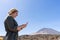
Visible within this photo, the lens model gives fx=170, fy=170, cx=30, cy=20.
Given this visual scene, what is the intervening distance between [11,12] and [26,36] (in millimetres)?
2961

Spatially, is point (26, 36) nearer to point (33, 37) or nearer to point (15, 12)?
point (33, 37)

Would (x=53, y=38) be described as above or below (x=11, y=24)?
above

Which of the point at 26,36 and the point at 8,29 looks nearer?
the point at 8,29

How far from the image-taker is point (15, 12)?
200 centimetres

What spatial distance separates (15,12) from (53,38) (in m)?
3.17

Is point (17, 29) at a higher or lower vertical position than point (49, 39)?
lower

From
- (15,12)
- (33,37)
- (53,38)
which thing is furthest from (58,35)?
(15,12)

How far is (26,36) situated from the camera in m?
4.90

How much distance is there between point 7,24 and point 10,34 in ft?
0.39

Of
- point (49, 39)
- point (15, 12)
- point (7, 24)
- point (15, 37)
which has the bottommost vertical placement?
point (15, 37)

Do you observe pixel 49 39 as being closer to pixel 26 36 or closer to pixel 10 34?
pixel 26 36

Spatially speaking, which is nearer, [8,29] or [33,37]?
[8,29]

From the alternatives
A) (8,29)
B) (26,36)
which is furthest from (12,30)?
(26,36)

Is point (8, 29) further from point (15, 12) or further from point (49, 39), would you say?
point (49, 39)
